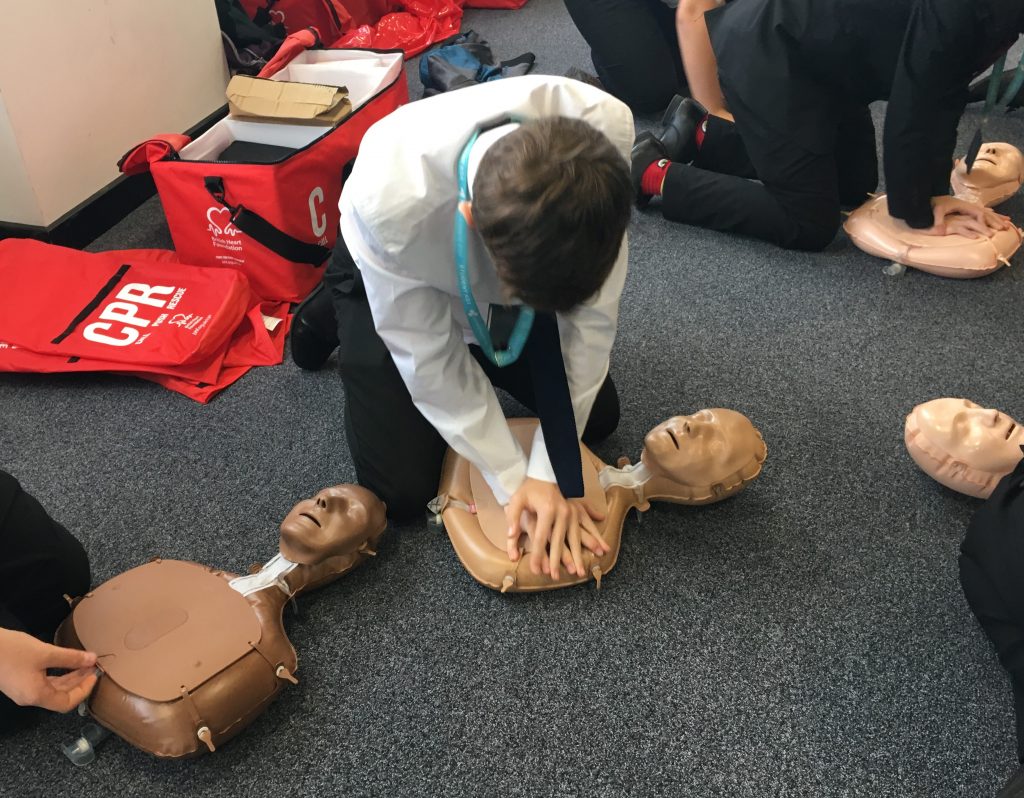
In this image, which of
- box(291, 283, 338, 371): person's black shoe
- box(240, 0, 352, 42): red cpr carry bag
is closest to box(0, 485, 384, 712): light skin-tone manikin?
box(291, 283, 338, 371): person's black shoe

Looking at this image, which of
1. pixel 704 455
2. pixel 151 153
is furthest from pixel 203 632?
pixel 151 153

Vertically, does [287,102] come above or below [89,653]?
above

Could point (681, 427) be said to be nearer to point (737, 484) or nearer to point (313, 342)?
point (737, 484)

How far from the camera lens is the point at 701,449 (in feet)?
3.59

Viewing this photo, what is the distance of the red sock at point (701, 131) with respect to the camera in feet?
6.15

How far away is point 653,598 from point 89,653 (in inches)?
27.2

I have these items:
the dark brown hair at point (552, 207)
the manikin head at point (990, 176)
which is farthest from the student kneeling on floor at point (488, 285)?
the manikin head at point (990, 176)

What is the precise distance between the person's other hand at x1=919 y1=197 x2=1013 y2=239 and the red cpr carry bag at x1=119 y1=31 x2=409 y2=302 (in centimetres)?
117

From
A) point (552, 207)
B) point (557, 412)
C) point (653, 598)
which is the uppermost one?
point (552, 207)

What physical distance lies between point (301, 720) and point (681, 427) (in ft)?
2.04

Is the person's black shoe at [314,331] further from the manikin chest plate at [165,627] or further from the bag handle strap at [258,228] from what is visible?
the manikin chest plate at [165,627]

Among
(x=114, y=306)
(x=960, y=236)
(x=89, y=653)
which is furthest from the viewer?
(x=960, y=236)

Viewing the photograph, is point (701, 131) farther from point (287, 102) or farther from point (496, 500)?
point (496, 500)

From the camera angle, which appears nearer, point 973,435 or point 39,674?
point 39,674
